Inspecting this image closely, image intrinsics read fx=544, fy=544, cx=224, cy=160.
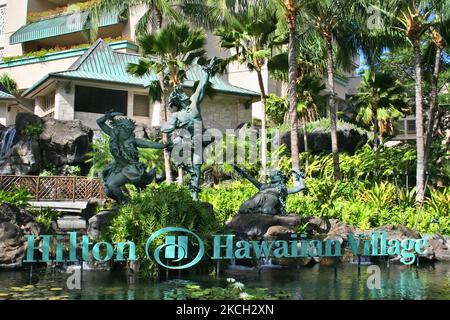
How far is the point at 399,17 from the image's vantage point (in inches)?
776

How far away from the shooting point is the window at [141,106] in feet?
104

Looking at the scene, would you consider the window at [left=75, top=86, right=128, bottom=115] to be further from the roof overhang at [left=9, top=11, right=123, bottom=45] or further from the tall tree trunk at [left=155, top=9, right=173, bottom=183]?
the tall tree trunk at [left=155, top=9, right=173, bottom=183]

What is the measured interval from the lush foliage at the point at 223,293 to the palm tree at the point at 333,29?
574 inches

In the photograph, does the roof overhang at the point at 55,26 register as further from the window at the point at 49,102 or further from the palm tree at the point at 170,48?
the palm tree at the point at 170,48

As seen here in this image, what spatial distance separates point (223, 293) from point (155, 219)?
2.54m

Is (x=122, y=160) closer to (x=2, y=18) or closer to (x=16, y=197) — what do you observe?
(x=16, y=197)

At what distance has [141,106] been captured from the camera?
3194cm

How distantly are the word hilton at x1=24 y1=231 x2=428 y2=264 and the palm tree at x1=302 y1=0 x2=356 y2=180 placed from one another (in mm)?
10614

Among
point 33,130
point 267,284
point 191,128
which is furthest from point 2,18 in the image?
point 267,284

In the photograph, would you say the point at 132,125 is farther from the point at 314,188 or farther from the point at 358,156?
the point at 358,156

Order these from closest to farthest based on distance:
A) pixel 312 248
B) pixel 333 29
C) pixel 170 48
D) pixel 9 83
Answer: pixel 312 248 → pixel 170 48 → pixel 333 29 → pixel 9 83

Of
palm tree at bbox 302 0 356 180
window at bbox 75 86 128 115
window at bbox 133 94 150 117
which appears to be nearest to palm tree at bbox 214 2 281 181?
palm tree at bbox 302 0 356 180

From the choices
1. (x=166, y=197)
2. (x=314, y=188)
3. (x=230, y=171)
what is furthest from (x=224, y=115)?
(x=166, y=197)

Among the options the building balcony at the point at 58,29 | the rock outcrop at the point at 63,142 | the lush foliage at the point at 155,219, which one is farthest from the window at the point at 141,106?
the lush foliage at the point at 155,219
